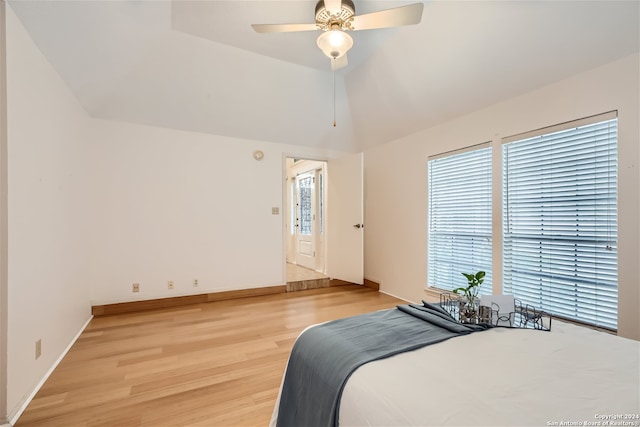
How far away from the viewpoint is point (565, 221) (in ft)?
7.62

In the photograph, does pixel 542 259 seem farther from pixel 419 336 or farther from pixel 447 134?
pixel 419 336

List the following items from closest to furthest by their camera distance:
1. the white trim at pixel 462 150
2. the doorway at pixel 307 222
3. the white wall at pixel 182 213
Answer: the white trim at pixel 462 150 < the white wall at pixel 182 213 < the doorway at pixel 307 222

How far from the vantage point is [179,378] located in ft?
6.52

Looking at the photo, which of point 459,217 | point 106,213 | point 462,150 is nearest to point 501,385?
point 459,217

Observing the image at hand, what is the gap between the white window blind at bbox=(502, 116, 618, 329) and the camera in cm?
210

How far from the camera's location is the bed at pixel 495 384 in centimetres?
75

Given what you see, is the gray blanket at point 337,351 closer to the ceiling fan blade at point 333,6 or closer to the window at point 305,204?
the ceiling fan blade at point 333,6

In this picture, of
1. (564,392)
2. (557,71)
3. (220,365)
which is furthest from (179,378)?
(557,71)

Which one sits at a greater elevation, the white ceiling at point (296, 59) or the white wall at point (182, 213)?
the white ceiling at point (296, 59)

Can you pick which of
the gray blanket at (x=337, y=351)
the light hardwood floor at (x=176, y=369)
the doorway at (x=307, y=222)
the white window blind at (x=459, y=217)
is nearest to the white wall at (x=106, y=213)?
the light hardwood floor at (x=176, y=369)

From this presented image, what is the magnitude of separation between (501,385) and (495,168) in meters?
2.48

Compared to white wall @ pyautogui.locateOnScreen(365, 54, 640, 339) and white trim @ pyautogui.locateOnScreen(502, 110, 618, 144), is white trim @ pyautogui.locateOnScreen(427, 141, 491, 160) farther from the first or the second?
white trim @ pyautogui.locateOnScreen(502, 110, 618, 144)

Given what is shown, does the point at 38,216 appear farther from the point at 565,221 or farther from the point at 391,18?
the point at 565,221

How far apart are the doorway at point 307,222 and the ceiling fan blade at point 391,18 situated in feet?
9.98
